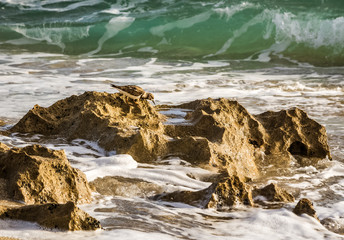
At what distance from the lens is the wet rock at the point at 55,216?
2330mm

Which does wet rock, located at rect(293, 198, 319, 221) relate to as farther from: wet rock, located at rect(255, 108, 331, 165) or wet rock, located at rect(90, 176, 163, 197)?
wet rock, located at rect(255, 108, 331, 165)

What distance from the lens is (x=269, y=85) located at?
9.66 meters

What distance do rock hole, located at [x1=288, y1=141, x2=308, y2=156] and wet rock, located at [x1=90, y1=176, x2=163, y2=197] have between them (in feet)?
5.45

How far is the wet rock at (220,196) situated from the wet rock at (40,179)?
0.50m

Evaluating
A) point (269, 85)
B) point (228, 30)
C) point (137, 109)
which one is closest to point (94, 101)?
point (137, 109)

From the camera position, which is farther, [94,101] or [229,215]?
[94,101]

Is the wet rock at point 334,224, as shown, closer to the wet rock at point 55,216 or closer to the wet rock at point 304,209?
the wet rock at point 304,209

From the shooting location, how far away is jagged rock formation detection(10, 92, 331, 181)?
3.84m

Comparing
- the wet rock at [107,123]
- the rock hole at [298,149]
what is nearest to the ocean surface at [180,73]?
the wet rock at [107,123]

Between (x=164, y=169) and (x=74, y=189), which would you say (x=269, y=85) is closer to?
(x=164, y=169)

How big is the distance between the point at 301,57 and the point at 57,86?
771 cm

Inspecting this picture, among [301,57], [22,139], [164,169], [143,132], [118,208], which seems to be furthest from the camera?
[301,57]

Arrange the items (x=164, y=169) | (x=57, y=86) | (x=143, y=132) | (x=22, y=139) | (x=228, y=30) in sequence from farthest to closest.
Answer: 1. (x=228, y=30)
2. (x=57, y=86)
3. (x=22, y=139)
4. (x=143, y=132)
5. (x=164, y=169)

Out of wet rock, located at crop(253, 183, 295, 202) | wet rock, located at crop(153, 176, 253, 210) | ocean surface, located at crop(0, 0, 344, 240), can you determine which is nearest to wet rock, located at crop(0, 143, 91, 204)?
ocean surface, located at crop(0, 0, 344, 240)
